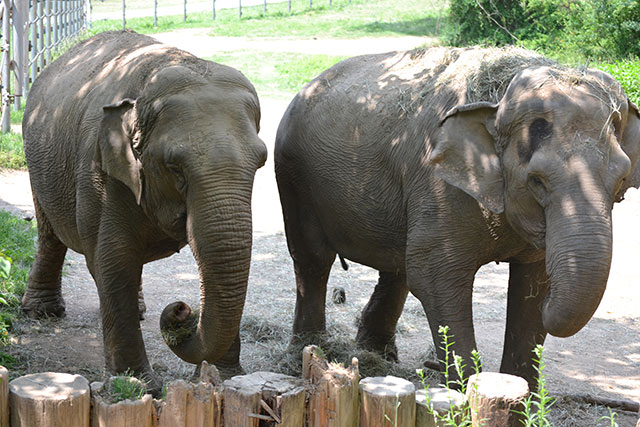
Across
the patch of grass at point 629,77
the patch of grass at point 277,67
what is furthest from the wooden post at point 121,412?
the patch of grass at point 277,67

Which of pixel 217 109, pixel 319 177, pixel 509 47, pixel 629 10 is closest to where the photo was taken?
pixel 217 109

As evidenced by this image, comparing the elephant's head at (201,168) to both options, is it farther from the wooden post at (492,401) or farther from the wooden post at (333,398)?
the wooden post at (492,401)

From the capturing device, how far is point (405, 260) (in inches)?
222

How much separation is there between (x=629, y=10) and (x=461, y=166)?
14.2 meters

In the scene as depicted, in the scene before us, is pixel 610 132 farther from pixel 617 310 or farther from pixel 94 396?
pixel 617 310

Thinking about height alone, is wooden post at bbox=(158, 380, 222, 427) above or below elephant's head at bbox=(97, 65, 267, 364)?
below

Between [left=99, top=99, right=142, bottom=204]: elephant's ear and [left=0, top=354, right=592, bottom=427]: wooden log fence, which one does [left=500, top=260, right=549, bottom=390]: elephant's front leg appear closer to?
[left=0, top=354, right=592, bottom=427]: wooden log fence

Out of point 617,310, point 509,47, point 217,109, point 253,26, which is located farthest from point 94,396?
point 253,26

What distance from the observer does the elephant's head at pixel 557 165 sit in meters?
4.41

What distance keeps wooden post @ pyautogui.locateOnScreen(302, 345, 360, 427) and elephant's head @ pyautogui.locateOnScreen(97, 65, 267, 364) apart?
36.4 inches

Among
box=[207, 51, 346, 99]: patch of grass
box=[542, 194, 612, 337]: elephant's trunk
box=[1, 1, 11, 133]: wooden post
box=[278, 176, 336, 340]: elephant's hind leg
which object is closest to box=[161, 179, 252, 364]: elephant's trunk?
box=[542, 194, 612, 337]: elephant's trunk

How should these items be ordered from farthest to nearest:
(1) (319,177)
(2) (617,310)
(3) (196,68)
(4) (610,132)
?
(2) (617,310) → (1) (319,177) → (3) (196,68) → (4) (610,132)

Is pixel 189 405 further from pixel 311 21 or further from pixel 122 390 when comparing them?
pixel 311 21

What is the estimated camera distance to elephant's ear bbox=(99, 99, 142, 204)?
5.19 metres
